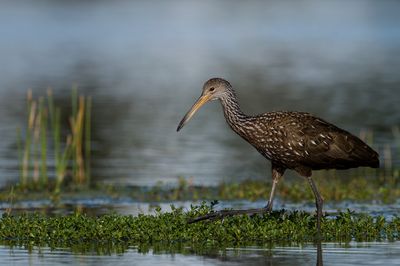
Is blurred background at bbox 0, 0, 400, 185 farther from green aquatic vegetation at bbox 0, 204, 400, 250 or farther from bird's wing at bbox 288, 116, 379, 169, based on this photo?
green aquatic vegetation at bbox 0, 204, 400, 250

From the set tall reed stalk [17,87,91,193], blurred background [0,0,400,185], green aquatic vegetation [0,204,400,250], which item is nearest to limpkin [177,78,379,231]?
green aquatic vegetation [0,204,400,250]

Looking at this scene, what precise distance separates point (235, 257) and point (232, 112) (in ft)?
7.77

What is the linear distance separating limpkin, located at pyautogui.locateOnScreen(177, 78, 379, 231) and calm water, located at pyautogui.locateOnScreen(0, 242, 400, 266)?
3.34 feet

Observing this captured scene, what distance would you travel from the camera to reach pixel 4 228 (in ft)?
46.4

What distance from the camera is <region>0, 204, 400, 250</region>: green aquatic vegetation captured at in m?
14.0

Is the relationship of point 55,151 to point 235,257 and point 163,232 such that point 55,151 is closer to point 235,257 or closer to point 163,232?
point 163,232

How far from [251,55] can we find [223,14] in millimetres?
29052

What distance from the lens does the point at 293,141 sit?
566 inches

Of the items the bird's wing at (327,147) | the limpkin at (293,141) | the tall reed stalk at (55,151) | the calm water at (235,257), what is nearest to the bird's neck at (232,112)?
the limpkin at (293,141)

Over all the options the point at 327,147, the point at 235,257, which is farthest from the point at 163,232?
the point at 327,147

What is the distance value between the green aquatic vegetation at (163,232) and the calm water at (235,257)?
0.43 meters

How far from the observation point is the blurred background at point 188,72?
23.6m

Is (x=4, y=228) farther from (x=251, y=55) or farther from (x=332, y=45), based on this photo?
(x=332, y=45)

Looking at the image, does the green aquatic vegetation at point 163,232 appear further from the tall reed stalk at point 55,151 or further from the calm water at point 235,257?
the tall reed stalk at point 55,151
